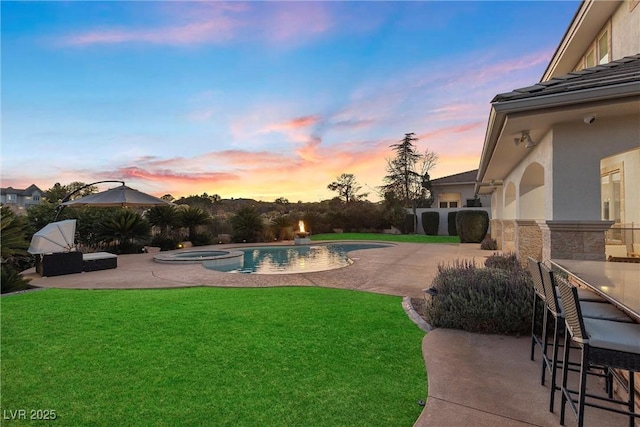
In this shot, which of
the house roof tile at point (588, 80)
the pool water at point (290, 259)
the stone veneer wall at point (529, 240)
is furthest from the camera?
the pool water at point (290, 259)

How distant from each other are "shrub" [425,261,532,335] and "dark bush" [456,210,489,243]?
54.0 ft

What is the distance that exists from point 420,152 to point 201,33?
29.6 meters

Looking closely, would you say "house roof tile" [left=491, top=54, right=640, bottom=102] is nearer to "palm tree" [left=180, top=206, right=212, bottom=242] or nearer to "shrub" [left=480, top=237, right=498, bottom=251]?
"shrub" [left=480, top=237, right=498, bottom=251]

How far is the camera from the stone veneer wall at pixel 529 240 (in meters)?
8.70

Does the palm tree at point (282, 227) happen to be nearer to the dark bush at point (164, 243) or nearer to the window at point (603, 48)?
the dark bush at point (164, 243)

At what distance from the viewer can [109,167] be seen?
21.2m

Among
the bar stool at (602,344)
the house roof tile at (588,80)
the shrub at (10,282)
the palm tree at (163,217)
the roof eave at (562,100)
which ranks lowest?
the shrub at (10,282)

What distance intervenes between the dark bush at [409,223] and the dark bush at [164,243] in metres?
19.8

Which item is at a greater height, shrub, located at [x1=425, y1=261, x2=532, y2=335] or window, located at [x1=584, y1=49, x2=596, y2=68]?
window, located at [x1=584, y1=49, x2=596, y2=68]

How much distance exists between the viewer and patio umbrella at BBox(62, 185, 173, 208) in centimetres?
1342

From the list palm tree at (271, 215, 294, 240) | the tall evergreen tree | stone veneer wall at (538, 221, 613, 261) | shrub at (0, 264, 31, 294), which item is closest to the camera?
stone veneer wall at (538, 221, 613, 261)

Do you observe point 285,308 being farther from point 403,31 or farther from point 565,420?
point 403,31

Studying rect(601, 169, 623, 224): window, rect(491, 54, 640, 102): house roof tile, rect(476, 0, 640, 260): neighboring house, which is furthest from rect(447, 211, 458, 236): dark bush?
rect(491, 54, 640, 102): house roof tile

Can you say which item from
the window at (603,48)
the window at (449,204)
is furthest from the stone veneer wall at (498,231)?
the window at (449,204)
